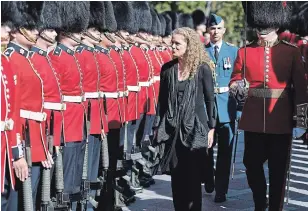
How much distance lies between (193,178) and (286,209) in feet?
4.80

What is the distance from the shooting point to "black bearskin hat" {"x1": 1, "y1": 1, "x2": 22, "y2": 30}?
5516 mm

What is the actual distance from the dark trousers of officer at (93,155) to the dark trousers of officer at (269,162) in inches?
46.4

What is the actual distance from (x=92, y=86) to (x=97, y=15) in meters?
1.03

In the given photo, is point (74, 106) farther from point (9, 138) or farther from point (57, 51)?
point (9, 138)

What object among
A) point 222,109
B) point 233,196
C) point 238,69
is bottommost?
point 233,196

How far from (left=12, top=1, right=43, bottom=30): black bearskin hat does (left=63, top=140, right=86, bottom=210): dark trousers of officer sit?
3.30 ft

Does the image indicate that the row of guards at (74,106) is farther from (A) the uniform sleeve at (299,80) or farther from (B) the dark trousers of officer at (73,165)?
(A) the uniform sleeve at (299,80)

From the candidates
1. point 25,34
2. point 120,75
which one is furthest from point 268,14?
point 25,34

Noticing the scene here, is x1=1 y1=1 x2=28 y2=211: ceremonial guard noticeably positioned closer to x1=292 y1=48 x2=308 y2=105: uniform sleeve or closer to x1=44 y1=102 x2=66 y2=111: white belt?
x1=44 y1=102 x2=66 y2=111: white belt

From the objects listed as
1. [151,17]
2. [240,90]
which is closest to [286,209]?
[240,90]

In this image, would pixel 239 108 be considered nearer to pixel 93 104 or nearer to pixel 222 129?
pixel 222 129

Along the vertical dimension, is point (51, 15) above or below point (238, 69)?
above

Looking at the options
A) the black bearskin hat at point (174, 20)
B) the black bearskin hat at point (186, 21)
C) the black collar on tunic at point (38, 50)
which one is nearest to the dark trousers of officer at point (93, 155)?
the black collar on tunic at point (38, 50)

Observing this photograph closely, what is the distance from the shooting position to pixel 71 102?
6.72 m
